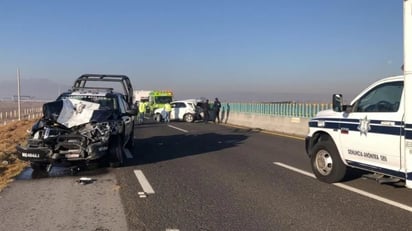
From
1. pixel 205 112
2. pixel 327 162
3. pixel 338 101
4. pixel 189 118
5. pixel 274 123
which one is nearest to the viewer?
pixel 338 101

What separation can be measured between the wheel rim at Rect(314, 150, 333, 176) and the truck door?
0.56 m

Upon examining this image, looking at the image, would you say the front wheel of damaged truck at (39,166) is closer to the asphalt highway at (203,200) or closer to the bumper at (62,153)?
the asphalt highway at (203,200)

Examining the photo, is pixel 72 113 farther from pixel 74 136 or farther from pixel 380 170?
pixel 380 170

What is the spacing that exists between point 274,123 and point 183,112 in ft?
43.2

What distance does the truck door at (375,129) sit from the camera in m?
7.58

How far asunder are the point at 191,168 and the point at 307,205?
433 cm

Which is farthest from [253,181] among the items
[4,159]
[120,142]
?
[4,159]

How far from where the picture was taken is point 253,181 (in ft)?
32.0

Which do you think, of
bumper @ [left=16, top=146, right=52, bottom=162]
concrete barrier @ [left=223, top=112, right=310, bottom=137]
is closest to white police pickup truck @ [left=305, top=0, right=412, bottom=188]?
bumper @ [left=16, top=146, right=52, bottom=162]

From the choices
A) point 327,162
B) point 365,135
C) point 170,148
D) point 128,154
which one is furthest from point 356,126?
point 170,148

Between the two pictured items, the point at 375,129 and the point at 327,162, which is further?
the point at 327,162

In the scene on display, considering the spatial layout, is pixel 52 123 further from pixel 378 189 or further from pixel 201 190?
pixel 378 189

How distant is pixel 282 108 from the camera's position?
26.1 meters

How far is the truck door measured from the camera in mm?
7578
